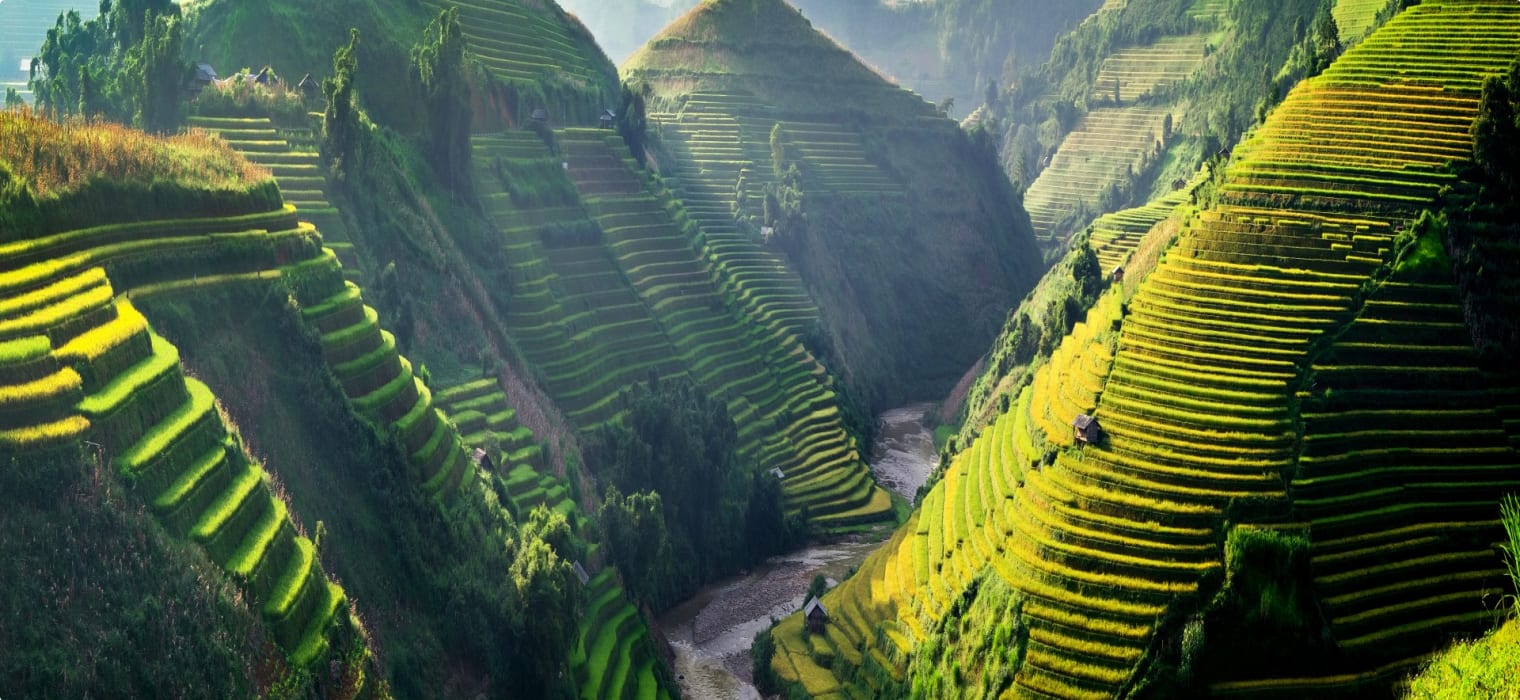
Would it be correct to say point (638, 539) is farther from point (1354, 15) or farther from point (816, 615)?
point (1354, 15)

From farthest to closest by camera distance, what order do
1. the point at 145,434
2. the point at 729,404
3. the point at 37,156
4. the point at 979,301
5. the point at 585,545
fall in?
the point at 979,301, the point at 729,404, the point at 585,545, the point at 37,156, the point at 145,434

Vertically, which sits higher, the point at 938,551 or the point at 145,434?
the point at 145,434

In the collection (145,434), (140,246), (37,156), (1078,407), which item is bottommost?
(1078,407)

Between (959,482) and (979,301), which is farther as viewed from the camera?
(979,301)

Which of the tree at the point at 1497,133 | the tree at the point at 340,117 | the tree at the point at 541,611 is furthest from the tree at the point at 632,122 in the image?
the tree at the point at 1497,133

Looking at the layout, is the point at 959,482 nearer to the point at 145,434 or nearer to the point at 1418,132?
the point at 1418,132

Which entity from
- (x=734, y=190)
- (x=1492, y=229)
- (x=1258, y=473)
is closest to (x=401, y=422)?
(x=1258, y=473)

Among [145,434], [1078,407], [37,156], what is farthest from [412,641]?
[1078,407]

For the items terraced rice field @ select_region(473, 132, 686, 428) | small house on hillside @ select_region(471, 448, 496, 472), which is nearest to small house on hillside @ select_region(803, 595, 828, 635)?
small house on hillside @ select_region(471, 448, 496, 472)
